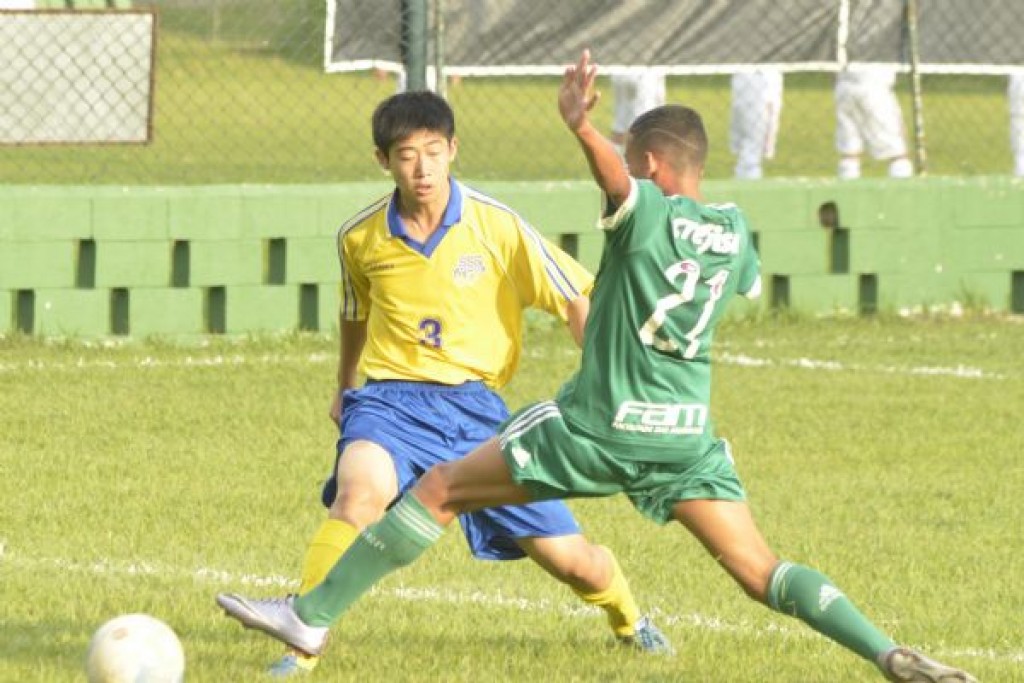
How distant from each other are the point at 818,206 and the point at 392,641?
22.9 feet

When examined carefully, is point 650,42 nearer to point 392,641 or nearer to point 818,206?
point 818,206

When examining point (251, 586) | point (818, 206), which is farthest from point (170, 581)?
point (818, 206)

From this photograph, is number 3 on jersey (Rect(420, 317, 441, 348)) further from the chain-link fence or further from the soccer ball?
the chain-link fence

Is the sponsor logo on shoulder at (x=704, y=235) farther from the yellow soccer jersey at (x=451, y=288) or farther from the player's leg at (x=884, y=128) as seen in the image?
the player's leg at (x=884, y=128)

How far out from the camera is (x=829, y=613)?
553 cm

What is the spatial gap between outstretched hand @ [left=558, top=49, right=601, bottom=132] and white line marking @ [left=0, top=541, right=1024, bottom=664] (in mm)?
1903

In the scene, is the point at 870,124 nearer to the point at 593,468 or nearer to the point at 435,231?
the point at 435,231

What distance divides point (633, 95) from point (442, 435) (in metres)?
9.18

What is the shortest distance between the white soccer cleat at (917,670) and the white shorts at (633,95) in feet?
26.3

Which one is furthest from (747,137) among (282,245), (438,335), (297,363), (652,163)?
(652,163)

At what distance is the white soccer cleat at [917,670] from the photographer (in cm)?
538

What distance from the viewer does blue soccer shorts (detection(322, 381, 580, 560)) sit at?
612 cm

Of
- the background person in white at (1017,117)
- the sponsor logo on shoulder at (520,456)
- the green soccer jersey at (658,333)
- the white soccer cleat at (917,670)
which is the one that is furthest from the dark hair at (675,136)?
the background person in white at (1017,117)

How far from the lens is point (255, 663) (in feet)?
19.8
